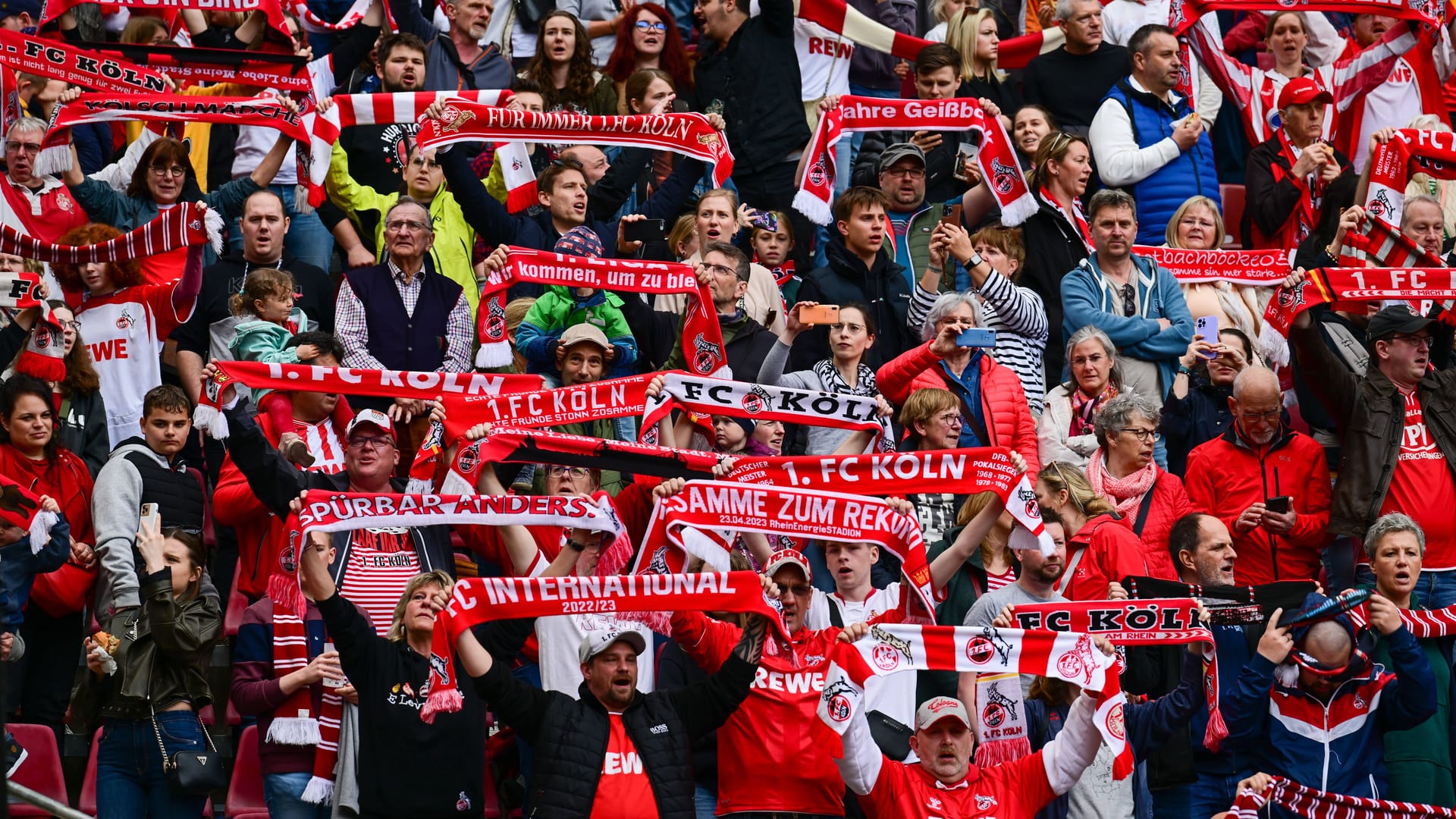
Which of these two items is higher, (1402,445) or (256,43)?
(256,43)

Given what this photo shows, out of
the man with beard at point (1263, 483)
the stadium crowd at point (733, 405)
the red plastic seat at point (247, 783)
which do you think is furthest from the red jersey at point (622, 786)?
the man with beard at point (1263, 483)

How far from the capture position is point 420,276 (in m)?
11.8

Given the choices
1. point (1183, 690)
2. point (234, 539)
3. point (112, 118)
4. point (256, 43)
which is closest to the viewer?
point (1183, 690)

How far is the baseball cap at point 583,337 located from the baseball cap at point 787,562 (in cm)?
192

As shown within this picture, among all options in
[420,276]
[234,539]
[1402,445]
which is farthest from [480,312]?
[1402,445]

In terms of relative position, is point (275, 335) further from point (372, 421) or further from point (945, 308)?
point (945, 308)

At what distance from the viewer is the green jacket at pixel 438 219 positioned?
1269 centimetres

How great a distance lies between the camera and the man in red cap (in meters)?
13.8

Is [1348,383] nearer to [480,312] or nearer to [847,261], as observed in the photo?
[847,261]

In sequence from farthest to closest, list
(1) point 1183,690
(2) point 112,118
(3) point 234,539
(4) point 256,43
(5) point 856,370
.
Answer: (4) point 256,43, (2) point 112,118, (5) point 856,370, (3) point 234,539, (1) point 1183,690

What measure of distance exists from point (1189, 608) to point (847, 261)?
12.1ft

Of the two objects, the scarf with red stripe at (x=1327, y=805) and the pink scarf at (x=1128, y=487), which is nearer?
the scarf with red stripe at (x=1327, y=805)

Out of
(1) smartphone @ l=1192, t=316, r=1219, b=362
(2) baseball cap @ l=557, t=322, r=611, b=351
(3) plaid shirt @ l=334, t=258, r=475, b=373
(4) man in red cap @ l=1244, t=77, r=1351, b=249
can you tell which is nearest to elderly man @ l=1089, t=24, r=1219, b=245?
(4) man in red cap @ l=1244, t=77, r=1351, b=249

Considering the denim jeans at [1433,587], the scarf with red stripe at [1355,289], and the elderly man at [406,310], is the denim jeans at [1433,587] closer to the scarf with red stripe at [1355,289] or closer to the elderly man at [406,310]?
the scarf with red stripe at [1355,289]
